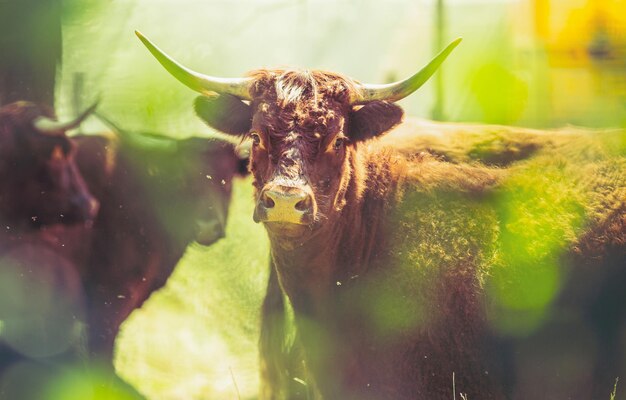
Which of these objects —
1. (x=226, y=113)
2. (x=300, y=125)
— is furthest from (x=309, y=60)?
(x=300, y=125)

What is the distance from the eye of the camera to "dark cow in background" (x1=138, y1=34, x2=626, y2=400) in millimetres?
3957

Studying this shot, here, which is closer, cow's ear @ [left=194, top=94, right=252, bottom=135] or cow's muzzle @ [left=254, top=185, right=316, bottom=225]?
cow's muzzle @ [left=254, top=185, right=316, bottom=225]

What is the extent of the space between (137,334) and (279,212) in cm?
464

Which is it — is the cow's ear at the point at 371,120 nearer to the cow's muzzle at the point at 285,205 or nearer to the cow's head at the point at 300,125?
the cow's head at the point at 300,125

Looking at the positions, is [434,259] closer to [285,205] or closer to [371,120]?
[371,120]

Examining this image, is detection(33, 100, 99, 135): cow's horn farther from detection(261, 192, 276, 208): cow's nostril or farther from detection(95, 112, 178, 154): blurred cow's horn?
detection(261, 192, 276, 208): cow's nostril

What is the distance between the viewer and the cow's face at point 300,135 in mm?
3490

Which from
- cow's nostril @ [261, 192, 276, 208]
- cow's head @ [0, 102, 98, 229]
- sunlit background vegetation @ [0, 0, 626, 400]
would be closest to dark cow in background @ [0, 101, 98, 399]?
cow's head @ [0, 102, 98, 229]

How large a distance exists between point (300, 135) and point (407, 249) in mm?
884

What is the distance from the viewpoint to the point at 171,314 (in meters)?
7.86

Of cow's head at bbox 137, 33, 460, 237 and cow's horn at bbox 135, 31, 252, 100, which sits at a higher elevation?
cow's horn at bbox 135, 31, 252, 100

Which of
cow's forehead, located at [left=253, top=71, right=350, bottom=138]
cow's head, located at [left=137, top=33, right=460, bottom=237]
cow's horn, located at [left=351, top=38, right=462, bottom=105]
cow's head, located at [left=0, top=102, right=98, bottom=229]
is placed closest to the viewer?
cow's head, located at [left=137, top=33, right=460, bottom=237]

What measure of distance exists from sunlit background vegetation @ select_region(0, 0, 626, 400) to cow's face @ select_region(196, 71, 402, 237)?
356cm

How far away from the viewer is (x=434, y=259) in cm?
406
